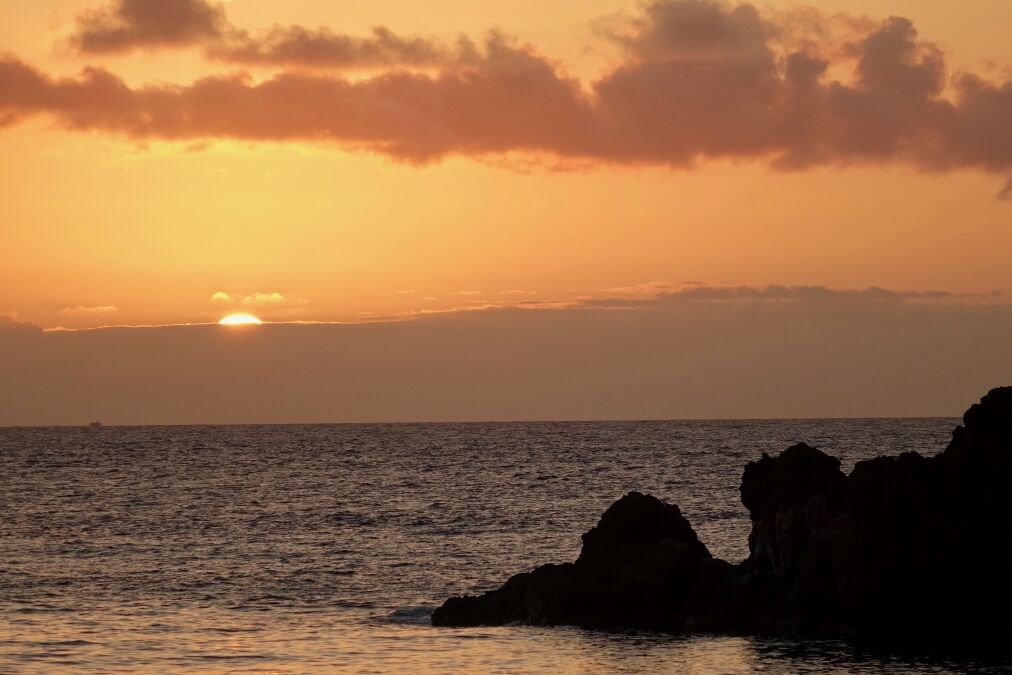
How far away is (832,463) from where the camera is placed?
49.3 metres

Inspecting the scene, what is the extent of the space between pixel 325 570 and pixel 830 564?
2880cm

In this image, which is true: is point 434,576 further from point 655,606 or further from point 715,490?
point 715,490

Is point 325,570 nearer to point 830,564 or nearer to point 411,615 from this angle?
point 411,615

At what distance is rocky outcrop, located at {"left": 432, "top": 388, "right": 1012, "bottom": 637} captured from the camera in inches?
1709

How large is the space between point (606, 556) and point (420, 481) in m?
83.4

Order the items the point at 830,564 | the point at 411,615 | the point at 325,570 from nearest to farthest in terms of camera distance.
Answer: the point at 830,564 < the point at 411,615 < the point at 325,570

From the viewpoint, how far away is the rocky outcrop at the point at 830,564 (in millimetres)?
43406

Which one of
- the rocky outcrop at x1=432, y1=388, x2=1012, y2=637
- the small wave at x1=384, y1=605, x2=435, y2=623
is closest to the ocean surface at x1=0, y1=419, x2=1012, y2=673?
the small wave at x1=384, y1=605, x2=435, y2=623

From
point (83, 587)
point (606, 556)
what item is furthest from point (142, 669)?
point (83, 587)

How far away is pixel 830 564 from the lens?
145 ft

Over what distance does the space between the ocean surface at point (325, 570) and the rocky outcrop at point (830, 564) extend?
1.99 metres

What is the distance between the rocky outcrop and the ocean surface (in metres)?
1.99

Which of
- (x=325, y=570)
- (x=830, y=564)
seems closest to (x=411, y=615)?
(x=325, y=570)

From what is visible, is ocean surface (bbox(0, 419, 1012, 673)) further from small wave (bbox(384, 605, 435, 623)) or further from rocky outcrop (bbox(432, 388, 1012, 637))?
rocky outcrop (bbox(432, 388, 1012, 637))
